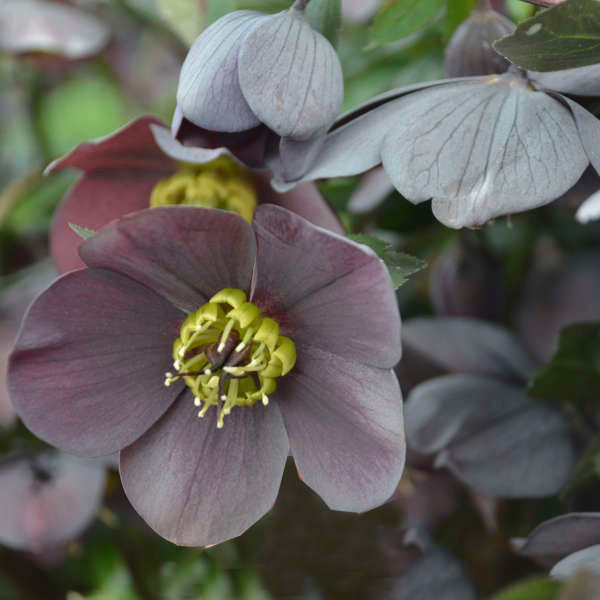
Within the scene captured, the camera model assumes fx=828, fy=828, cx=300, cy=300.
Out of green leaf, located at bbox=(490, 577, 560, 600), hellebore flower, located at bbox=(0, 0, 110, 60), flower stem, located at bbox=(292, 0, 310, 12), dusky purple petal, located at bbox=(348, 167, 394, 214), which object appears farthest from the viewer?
hellebore flower, located at bbox=(0, 0, 110, 60)

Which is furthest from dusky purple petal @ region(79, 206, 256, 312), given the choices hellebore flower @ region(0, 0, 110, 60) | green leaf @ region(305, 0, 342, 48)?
hellebore flower @ region(0, 0, 110, 60)

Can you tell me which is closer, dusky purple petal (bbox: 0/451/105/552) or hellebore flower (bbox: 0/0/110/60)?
dusky purple petal (bbox: 0/451/105/552)

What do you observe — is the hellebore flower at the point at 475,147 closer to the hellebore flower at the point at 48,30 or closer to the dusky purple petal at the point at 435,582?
the dusky purple petal at the point at 435,582

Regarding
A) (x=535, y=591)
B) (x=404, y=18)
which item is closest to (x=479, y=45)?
(x=404, y=18)

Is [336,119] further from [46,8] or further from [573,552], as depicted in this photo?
[46,8]

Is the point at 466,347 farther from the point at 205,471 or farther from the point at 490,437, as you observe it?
the point at 205,471

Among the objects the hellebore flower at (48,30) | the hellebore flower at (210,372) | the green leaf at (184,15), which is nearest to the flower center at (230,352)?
the hellebore flower at (210,372)

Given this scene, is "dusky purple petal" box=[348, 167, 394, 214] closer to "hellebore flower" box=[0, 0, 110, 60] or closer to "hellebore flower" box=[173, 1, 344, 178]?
"hellebore flower" box=[173, 1, 344, 178]
